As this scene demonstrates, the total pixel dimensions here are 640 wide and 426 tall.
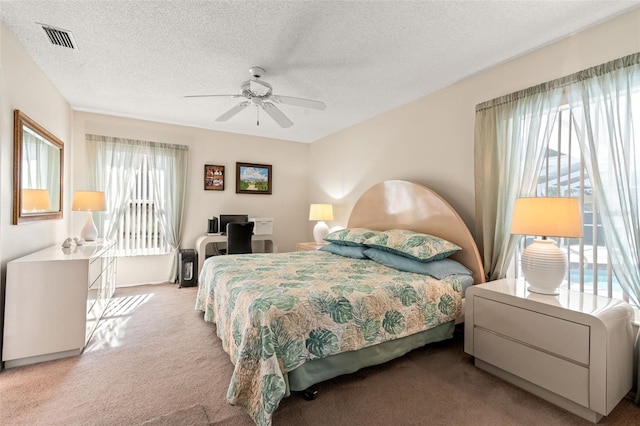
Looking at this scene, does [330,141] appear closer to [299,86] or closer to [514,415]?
[299,86]

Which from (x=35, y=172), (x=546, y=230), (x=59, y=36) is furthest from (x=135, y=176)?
(x=546, y=230)

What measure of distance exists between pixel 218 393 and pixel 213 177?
371 cm

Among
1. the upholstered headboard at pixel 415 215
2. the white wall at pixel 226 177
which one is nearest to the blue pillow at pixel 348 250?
the upholstered headboard at pixel 415 215

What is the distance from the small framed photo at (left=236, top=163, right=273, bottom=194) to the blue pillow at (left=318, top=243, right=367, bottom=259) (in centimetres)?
226

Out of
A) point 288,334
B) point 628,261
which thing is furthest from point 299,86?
point 628,261

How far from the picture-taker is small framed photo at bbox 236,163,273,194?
17.0 ft

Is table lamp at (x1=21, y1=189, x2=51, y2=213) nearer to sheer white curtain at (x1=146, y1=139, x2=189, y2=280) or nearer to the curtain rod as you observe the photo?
sheer white curtain at (x1=146, y1=139, x2=189, y2=280)

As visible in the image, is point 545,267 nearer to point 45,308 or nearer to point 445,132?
point 445,132

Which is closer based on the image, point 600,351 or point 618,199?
point 600,351

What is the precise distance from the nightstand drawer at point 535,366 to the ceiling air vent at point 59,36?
388cm

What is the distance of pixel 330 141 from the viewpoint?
5.18 meters

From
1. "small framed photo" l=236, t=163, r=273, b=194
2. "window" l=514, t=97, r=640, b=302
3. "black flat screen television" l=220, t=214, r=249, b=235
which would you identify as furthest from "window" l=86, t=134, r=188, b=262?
"window" l=514, t=97, r=640, b=302

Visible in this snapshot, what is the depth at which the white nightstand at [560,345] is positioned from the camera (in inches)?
62.8

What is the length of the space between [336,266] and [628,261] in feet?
6.75
